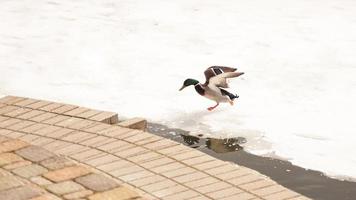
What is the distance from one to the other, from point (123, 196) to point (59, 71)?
161 inches

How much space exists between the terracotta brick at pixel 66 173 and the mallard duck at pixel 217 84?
7.04 ft

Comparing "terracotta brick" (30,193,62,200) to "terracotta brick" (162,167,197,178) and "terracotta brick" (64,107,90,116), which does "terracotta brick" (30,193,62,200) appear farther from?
"terracotta brick" (64,107,90,116)

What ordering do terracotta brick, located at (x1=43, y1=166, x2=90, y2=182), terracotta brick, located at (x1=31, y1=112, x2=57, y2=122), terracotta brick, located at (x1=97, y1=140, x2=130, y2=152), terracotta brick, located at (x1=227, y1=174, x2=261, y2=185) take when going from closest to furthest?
1. terracotta brick, located at (x1=43, y1=166, x2=90, y2=182)
2. terracotta brick, located at (x1=227, y1=174, x2=261, y2=185)
3. terracotta brick, located at (x1=97, y1=140, x2=130, y2=152)
4. terracotta brick, located at (x1=31, y1=112, x2=57, y2=122)

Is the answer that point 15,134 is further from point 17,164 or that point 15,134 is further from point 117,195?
point 117,195

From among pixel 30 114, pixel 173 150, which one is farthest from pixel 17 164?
pixel 30 114

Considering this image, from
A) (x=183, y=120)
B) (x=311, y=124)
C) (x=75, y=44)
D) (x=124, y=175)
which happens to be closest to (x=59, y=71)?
(x=75, y=44)

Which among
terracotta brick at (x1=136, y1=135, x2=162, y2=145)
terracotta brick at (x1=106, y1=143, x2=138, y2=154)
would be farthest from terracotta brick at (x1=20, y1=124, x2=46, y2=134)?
terracotta brick at (x1=136, y1=135, x2=162, y2=145)

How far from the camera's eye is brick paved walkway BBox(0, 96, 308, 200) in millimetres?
3752

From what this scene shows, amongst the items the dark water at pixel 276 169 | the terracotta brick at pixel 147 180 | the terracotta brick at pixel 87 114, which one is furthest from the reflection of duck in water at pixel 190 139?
the terracotta brick at pixel 147 180

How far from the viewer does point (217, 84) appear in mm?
5852

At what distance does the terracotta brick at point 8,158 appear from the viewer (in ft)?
13.1

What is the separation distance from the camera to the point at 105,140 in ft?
14.9

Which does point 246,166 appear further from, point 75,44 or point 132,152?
point 75,44

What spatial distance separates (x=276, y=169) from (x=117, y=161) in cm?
134
